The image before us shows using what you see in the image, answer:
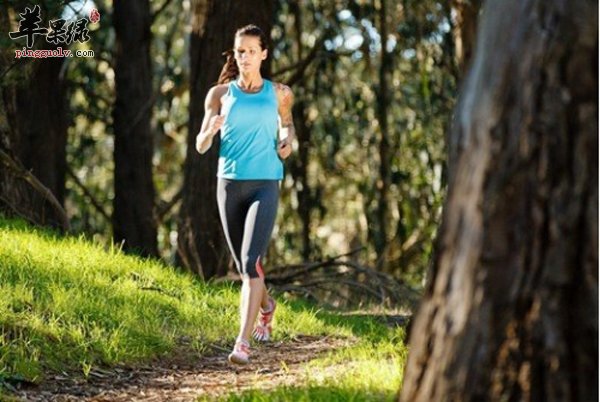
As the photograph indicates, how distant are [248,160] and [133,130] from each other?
273 inches

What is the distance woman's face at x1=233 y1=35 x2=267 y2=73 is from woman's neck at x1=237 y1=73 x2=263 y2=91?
0.04 metres

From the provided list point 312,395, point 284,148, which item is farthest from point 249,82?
point 312,395

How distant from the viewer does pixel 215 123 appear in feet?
25.0

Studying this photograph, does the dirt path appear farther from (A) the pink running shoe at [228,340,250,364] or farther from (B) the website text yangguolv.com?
(B) the website text yangguolv.com

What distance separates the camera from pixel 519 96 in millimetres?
4445

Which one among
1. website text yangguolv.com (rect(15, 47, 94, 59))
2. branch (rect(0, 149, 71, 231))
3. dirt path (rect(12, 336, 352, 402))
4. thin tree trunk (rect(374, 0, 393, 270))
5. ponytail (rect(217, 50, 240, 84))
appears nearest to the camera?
dirt path (rect(12, 336, 352, 402))

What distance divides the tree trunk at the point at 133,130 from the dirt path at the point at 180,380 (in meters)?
5.69

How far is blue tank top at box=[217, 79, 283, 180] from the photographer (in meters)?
7.57

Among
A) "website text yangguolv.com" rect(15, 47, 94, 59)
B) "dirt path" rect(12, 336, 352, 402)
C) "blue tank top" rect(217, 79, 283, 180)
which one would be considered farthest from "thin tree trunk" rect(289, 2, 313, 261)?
"blue tank top" rect(217, 79, 283, 180)

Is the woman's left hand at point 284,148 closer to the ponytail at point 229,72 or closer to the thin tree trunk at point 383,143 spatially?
the ponytail at point 229,72

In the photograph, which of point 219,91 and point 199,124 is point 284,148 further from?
point 199,124

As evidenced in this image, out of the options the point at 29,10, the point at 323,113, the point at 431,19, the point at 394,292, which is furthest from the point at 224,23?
the point at 323,113

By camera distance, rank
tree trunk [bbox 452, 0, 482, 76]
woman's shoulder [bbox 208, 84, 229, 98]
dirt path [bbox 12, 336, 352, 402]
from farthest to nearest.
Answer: tree trunk [bbox 452, 0, 482, 76] < woman's shoulder [bbox 208, 84, 229, 98] < dirt path [bbox 12, 336, 352, 402]

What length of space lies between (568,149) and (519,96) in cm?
23
